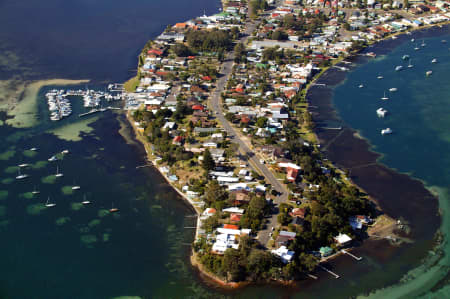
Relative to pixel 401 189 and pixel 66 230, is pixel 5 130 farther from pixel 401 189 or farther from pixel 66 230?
pixel 401 189

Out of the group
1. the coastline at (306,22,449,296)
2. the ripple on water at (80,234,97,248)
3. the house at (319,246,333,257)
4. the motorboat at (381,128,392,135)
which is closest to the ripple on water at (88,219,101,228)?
the ripple on water at (80,234,97,248)

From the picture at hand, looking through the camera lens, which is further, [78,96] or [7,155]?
[78,96]

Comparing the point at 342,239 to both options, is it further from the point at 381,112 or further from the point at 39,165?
the point at 39,165

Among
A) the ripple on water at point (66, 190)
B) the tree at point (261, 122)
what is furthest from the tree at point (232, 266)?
the tree at point (261, 122)

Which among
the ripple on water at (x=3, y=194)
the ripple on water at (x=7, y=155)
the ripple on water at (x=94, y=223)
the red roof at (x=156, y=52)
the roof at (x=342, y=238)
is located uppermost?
the red roof at (x=156, y=52)

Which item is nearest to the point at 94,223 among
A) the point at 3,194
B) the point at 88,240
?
the point at 88,240

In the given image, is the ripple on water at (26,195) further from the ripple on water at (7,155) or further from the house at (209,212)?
the house at (209,212)
